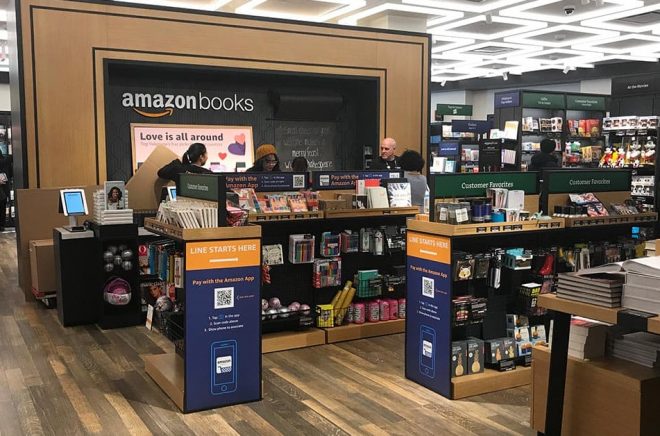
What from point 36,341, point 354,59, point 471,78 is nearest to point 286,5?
point 354,59

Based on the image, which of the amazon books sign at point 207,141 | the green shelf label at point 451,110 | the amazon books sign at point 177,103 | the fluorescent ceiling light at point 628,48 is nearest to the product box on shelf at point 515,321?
the amazon books sign at point 207,141

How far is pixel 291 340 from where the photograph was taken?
5.46 metres

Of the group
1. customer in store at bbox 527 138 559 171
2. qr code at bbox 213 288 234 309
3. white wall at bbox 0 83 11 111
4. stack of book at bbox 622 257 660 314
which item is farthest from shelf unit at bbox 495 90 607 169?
white wall at bbox 0 83 11 111

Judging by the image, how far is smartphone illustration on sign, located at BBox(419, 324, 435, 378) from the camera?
443cm

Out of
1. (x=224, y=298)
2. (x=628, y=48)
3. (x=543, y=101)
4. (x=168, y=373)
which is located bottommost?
(x=168, y=373)

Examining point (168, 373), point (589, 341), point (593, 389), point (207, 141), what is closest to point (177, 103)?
point (207, 141)

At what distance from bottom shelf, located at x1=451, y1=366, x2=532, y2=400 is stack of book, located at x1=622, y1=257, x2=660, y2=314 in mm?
1861

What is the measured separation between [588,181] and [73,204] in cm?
444

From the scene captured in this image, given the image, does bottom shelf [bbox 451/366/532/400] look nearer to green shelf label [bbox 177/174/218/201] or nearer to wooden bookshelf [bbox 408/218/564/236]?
wooden bookshelf [bbox 408/218/564/236]

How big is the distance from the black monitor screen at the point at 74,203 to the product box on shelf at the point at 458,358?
3.70 meters

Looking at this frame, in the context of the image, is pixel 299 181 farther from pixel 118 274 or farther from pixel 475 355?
pixel 475 355

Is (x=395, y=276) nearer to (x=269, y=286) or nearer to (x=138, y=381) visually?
(x=269, y=286)

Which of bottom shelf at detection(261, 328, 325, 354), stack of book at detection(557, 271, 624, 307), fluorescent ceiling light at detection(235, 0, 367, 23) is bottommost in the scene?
bottom shelf at detection(261, 328, 325, 354)

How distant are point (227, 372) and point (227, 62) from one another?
504 cm
